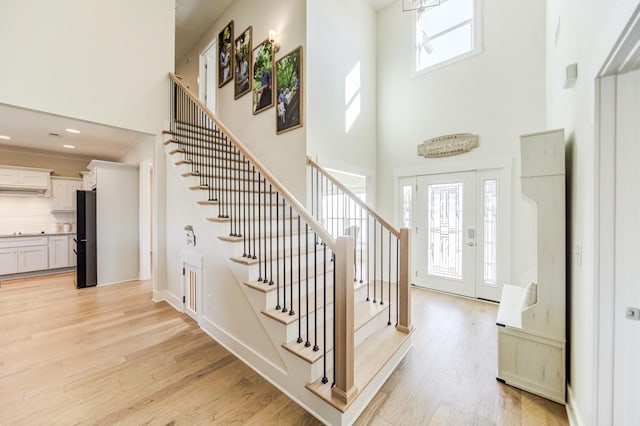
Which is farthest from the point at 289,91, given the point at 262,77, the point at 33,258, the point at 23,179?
the point at 33,258

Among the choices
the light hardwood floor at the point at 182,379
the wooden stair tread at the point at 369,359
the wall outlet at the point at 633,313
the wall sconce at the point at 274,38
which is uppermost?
the wall sconce at the point at 274,38

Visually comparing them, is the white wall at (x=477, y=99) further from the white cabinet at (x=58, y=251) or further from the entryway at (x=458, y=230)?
the white cabinet at (x=58, y=251)

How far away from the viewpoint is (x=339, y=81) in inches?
164

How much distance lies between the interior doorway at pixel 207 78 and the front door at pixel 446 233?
531 centimetres

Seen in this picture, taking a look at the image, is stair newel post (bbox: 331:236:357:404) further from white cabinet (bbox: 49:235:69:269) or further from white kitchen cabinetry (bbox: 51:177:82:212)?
white kitchen cabinetry (bbox: 51:177:82:212)

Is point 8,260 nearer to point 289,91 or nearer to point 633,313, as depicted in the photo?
point 289,91

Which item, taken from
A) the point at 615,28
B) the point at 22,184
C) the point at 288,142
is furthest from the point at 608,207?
the point at 22,184

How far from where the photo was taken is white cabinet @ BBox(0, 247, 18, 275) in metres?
4.85

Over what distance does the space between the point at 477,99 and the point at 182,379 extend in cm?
515

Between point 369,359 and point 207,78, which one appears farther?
point 207,78

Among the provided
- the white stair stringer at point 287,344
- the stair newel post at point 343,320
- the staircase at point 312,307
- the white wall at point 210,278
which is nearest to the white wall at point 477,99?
the staircase at point 312,307

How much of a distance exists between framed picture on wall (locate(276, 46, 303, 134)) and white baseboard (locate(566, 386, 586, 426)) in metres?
3.73

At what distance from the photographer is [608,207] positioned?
1.31m

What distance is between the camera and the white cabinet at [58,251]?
5380 mm
